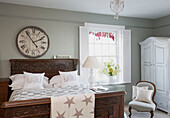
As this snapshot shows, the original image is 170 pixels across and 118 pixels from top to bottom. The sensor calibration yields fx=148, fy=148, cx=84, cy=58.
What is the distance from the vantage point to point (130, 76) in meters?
4.76

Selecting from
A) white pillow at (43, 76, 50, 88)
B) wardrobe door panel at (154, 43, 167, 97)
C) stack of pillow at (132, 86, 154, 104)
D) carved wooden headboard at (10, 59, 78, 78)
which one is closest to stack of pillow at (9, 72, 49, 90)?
white pillow at (43, 76, 50, 88)

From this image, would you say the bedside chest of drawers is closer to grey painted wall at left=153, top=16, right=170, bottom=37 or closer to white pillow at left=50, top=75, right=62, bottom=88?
white pillow at left=50, top=75, right=62, bottom=88

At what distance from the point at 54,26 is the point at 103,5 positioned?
4.52 feet

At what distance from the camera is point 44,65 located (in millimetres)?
3783

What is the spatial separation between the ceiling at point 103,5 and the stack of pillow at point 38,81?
169cm

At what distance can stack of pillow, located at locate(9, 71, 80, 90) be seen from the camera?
3.18 meters

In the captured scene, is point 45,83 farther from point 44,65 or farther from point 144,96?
point 144,96

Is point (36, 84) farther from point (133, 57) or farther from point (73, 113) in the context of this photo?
point (133, 57)

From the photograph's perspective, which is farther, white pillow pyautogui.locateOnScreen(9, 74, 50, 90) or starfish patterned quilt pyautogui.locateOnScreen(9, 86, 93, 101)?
white pillow pyautogui.locateOnScreen(9, 74, 50, 90)

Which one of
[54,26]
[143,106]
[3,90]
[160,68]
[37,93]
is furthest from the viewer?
[160,68]

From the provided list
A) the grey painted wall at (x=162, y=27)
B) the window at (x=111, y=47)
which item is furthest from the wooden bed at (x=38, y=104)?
the grey painted wall at (x=162, y=27)

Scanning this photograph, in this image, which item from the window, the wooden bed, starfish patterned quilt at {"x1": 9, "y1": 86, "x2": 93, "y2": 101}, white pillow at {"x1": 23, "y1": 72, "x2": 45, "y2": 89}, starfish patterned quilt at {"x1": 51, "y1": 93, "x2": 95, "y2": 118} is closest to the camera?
the wooden bed

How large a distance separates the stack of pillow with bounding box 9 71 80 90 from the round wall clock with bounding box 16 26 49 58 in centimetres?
61

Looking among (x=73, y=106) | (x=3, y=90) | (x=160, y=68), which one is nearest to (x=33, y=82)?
(x=3, y=90)
